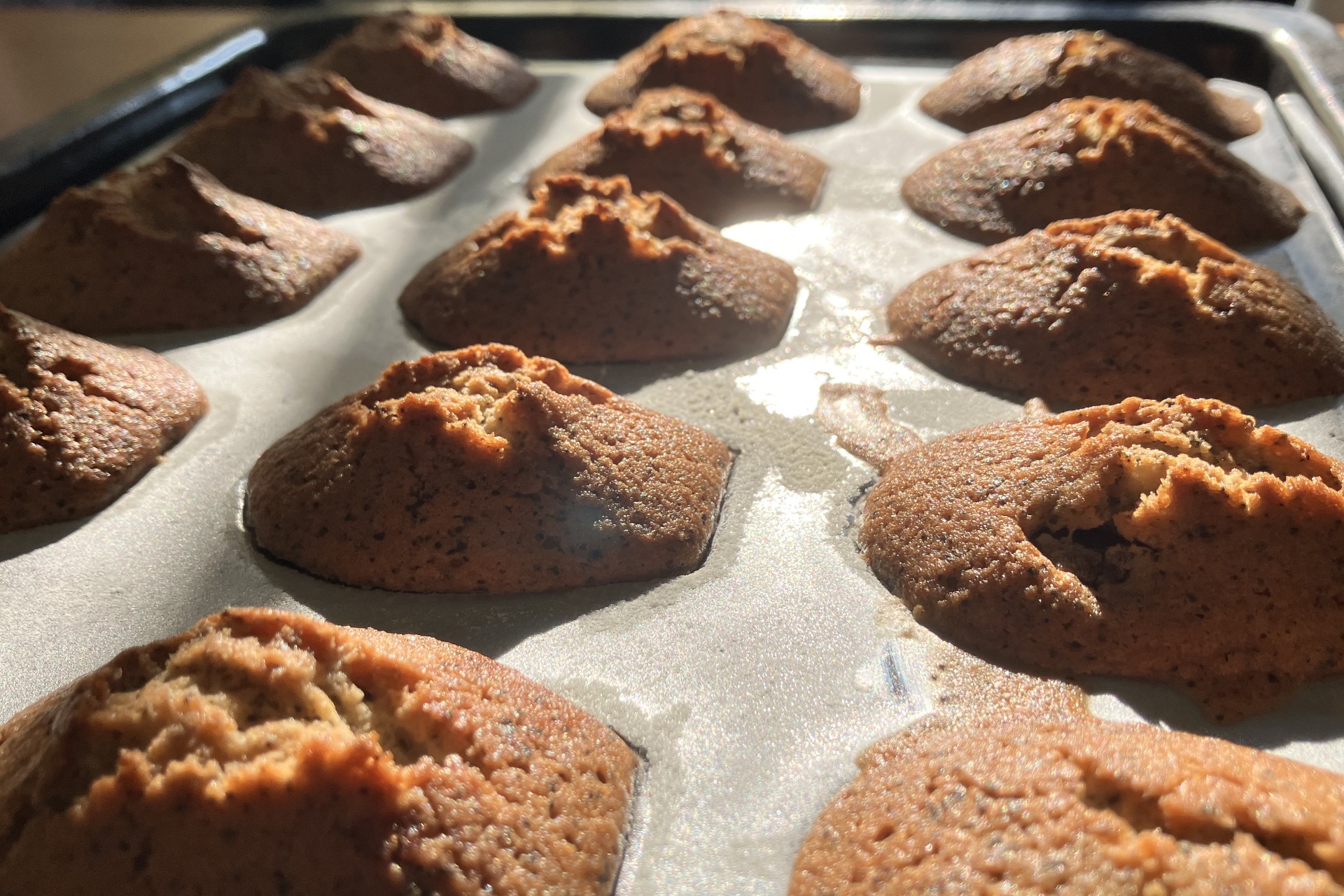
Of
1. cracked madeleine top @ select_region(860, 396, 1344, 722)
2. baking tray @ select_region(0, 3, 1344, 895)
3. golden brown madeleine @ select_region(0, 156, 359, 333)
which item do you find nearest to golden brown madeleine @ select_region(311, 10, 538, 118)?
baking tray @ select_region(0, 3, 1344, 895)

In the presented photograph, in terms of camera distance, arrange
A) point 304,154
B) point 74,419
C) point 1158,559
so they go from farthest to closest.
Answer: point 304,154 < point 74,419 < point 1158,559

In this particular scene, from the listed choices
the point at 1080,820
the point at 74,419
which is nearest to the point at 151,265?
the point at 74,419

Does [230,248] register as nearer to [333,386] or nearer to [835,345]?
[333,386]

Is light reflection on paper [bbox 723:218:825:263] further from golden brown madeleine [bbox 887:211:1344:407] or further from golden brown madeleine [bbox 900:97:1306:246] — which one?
golden brown madeleine [bbox 887:211:1344:407]

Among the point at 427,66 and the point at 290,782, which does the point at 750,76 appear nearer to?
the point at 427,66

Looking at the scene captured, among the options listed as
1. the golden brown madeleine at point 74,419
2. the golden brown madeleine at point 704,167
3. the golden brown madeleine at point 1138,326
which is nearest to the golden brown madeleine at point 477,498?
the golden brown madeleine at point 74,419

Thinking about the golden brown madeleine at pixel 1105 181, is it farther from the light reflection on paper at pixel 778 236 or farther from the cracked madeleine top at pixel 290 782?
the cracked madeleine top at pixel 290 782
